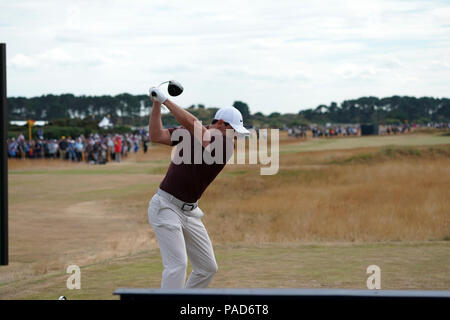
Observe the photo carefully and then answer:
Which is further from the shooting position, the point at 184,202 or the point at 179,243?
the point at 184,202

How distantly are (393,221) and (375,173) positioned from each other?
15940mm

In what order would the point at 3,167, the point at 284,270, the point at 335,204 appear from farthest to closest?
the point at 335,204, the point at 284,270, the point at 3,167

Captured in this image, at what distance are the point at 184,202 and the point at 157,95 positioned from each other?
3.73 ft

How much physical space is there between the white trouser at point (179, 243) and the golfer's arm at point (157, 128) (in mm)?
560

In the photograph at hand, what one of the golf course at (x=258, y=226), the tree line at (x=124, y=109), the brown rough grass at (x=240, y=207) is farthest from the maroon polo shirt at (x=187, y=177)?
the tree line at (x=124, y=109)

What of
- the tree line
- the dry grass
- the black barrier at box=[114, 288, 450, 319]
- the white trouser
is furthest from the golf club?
the tree line

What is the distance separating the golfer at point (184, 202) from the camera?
610 cm

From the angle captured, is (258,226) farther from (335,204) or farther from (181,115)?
(181,115)

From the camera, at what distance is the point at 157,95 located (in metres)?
5.82

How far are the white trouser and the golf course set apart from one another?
239 centimetres

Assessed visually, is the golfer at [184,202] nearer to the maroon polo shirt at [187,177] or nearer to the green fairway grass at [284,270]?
the maroon polo shirt at [187,177]

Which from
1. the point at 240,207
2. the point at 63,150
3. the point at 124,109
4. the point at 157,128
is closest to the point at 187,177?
the point at 157,128
